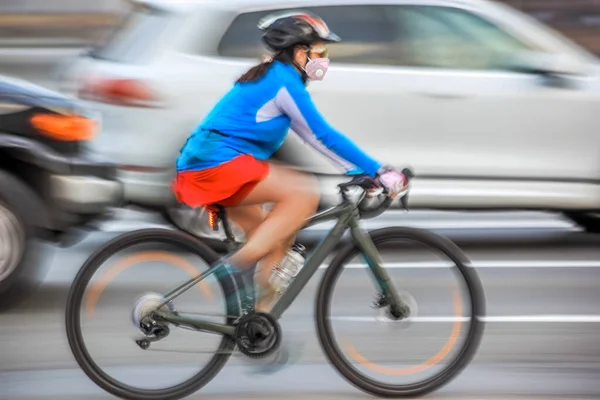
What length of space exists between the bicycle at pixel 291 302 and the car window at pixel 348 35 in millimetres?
3779

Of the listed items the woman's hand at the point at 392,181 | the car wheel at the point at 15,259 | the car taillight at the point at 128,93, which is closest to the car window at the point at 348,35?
the car taillight at the point at 128,93

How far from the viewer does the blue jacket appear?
5.19 metres

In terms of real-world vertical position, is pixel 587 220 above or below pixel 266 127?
above

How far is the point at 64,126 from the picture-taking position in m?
7.71

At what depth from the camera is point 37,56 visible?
79.3ft

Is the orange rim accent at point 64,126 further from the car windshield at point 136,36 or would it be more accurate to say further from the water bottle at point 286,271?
the water bottle at point 286,271

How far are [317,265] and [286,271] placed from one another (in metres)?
0.12

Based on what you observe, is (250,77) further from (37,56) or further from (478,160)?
(37,56)

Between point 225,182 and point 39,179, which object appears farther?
point 39,179

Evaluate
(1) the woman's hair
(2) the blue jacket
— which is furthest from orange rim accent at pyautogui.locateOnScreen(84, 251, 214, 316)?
(1) the woman's hair

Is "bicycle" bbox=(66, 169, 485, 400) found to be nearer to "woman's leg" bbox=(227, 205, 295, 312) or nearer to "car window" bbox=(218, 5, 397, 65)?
"woman's leg" bbox=(227, 205, 295, 312)

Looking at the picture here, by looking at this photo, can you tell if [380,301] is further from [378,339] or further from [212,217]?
[212,217]

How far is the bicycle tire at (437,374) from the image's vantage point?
5375 millimetres

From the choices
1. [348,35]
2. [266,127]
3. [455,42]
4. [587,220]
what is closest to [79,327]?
[266,127]
